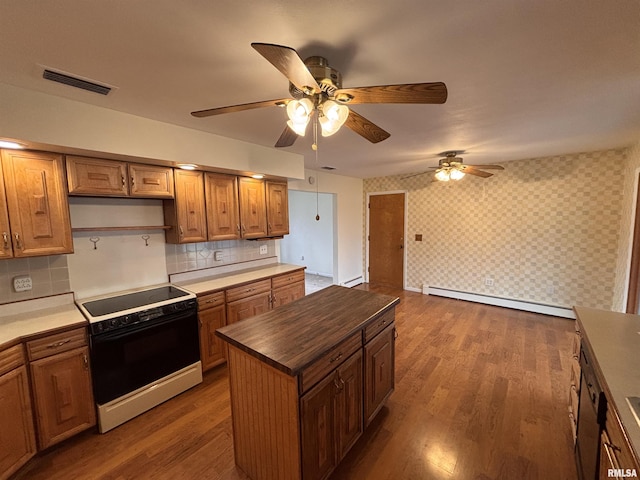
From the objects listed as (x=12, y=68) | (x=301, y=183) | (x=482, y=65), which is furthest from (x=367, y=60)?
(x=301, y=183)

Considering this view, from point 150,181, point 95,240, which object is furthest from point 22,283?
point 150,181

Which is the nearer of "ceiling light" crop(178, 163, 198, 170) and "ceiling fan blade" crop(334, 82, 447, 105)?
"ceiling fan blade" crop(334, 82, 447, 105)

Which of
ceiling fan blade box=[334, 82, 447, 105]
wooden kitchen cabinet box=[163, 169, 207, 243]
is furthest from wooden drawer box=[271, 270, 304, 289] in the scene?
ceiling fan blade box=[334, 82, 447, 105]

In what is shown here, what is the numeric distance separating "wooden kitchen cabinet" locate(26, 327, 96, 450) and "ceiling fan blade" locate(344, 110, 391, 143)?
2288mm

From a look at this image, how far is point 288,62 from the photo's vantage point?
973 millimetres

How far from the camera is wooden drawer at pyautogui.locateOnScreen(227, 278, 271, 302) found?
Result: 9.15 ft

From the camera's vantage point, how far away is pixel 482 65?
4.80 ft

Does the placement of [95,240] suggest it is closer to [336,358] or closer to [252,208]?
[252,208]

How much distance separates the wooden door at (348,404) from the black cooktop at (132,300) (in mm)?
1648

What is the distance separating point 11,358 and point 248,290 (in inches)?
67.9

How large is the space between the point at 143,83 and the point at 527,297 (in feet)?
17.4

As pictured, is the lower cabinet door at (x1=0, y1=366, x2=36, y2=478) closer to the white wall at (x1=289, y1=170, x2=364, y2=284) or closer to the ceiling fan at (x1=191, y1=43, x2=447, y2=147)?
the ceiling fan at (x1=191, y1=43, x2=447, y2=147)

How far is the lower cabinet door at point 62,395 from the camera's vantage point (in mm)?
1746

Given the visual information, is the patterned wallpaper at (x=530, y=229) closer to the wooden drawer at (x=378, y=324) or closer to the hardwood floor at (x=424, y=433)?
the hardwood floor at (x=424, y=433)
